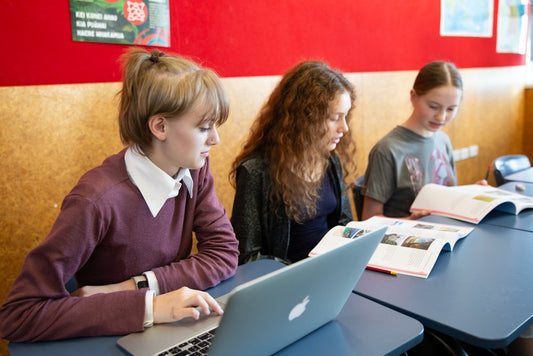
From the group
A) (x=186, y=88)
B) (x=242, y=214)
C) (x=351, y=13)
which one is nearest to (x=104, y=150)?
(x=242, y=214)

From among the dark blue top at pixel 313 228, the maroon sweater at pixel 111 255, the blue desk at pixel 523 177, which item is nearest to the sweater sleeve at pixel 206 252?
the maroon sweater at pixel 111 255

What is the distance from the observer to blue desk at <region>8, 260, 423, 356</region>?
2.84 ft

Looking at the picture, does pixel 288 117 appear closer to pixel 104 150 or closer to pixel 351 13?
pixel 104 150

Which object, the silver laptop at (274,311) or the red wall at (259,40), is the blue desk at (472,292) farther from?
the red wall at (259,40)

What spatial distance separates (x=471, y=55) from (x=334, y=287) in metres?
3.70

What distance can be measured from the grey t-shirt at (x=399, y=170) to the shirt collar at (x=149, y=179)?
3.66 feet

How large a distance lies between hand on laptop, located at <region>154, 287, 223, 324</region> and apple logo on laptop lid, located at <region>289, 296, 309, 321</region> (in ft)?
0.61

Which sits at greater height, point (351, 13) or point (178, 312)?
point (351, 13)

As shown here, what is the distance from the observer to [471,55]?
3961mm

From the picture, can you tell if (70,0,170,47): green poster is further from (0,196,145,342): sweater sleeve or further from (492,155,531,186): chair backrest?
(492,155,531,186): chair backrest

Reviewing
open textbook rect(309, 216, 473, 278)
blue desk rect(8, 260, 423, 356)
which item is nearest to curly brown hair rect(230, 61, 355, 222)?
open textbook rect(309, 216, 473, 278)

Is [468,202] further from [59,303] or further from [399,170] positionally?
[59,303]

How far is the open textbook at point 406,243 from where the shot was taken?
1252mm

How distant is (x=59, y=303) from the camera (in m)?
0.93
